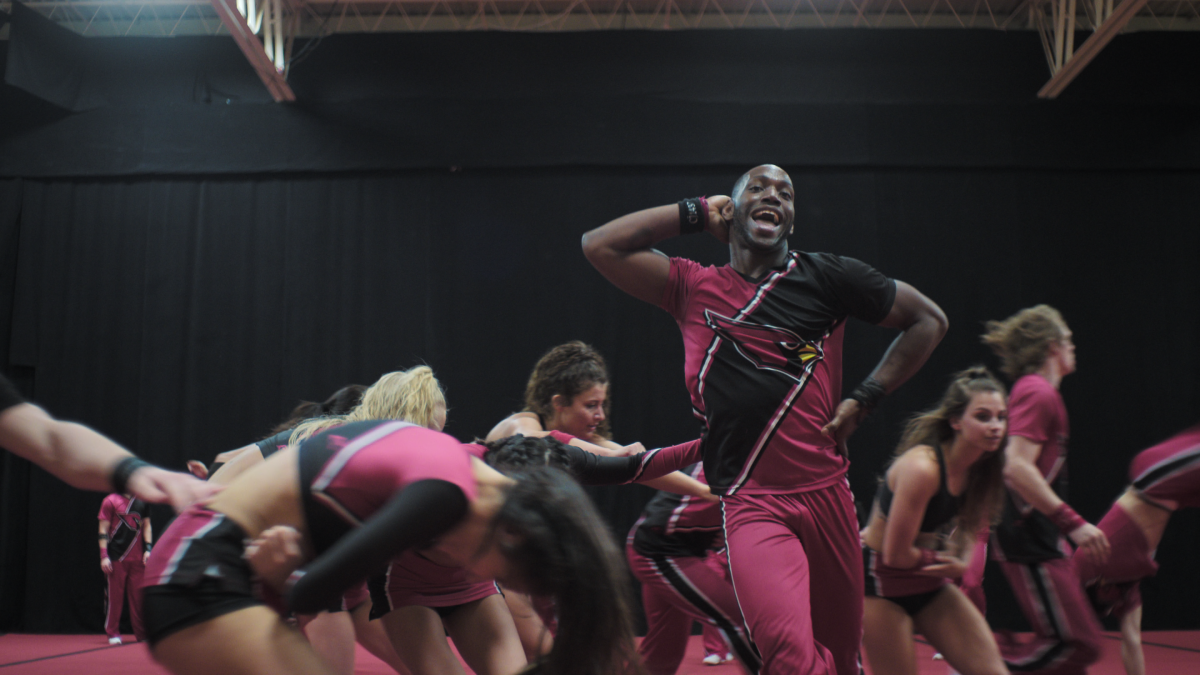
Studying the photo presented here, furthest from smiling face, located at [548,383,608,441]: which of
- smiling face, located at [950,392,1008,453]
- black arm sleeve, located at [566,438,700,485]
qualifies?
smiling face, located at [950,392,1008,453]

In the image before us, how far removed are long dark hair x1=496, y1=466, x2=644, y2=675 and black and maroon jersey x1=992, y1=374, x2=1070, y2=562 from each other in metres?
2.14

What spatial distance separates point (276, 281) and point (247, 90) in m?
1.79

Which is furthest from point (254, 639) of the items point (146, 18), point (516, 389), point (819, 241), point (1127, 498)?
point (146, 18)

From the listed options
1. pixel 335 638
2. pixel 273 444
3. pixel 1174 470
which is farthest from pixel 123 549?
pixel 1174 470

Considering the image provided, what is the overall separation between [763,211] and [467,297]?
19.1 feet

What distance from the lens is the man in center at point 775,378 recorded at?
7.78ft

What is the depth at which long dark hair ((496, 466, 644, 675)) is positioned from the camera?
152 cm

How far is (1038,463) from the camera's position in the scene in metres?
3.49

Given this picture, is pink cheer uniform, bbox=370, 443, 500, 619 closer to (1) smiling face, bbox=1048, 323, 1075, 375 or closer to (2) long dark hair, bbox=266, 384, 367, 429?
(2) long dark hair, bbox=266, 384, 367, 429

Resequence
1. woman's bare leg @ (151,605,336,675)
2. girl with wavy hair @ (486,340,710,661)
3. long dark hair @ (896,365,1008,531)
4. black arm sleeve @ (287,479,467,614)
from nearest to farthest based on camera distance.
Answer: black arm sleeve @ (287,479,467,614), woman's bare leg @ (151,605,336,675), long dark hair @ (896,365,1008,531), girl with wavy hair @ (486,340,710,661)

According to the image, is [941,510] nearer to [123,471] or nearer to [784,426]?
[784,426]

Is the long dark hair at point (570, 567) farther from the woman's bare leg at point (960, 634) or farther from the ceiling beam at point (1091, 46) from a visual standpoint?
the ceiling beam at point (1091, 46)

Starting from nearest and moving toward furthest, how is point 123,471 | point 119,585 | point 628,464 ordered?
point 123,471, point 628,464, point 119,585

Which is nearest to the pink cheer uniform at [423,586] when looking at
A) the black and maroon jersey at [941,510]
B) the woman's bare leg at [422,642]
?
the woman's bare leg at [422,642]
